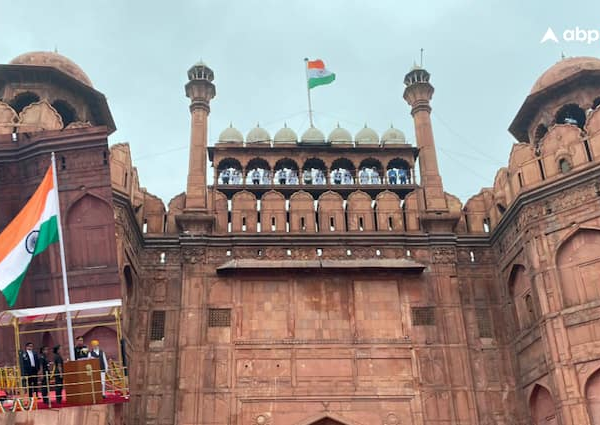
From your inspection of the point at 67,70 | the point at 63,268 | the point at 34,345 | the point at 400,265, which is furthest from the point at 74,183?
the point at 400,265

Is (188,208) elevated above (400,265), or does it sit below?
above

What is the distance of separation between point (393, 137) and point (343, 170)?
8.83ft

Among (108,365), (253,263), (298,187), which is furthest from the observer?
(298,187)

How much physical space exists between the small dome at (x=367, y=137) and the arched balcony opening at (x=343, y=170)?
3.54 feet

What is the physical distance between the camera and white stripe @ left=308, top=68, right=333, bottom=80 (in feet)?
90.1

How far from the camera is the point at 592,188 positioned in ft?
60.4

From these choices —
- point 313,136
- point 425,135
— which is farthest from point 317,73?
point 425,135

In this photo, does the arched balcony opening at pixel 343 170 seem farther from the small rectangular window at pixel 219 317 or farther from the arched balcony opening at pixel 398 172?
the small rectangular window at pixel 219 317

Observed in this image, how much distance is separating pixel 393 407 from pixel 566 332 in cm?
562

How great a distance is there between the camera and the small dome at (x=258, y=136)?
85.5ft

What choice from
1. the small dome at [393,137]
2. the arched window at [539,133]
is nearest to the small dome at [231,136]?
the small dome at [393,137]

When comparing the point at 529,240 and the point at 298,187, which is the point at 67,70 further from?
the point at 529,240

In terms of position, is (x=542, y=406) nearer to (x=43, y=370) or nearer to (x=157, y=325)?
(x=157, y=325)

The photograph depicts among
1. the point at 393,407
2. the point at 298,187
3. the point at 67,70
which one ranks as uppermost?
the point at 67,70
